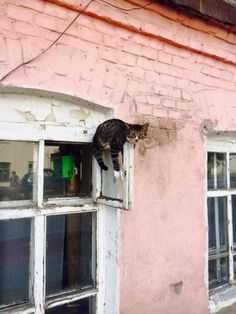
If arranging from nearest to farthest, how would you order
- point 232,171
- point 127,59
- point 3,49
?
→ point 3,49
point 127,59
point 232,171

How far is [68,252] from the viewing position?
2.32 meters

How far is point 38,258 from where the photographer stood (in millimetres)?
2074

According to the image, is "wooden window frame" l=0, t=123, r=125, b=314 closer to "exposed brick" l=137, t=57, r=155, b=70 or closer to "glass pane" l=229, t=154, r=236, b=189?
"exposed brick" l=137, t=57, r=155, b=70

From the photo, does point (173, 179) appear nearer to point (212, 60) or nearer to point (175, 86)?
point (175, 86)

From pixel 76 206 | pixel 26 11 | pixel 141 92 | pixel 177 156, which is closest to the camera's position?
pixel 26 11

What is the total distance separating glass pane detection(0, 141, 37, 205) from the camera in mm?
2035

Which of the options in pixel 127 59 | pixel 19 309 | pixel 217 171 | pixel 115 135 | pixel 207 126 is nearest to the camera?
pixel 19 309

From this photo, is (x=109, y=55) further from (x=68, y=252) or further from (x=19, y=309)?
(x=19, y=309)

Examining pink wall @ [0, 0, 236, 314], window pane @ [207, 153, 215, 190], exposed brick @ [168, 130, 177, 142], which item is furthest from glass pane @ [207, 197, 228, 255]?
exposed brick @ [168, 130, 177, 142]

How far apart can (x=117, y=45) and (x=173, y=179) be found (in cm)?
112

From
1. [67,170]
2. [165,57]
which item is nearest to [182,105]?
[165,57]

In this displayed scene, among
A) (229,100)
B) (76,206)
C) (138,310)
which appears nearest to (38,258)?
(76,206)

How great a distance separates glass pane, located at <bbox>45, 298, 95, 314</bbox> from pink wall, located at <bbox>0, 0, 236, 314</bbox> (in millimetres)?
240

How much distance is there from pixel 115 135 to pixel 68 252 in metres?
0.89
